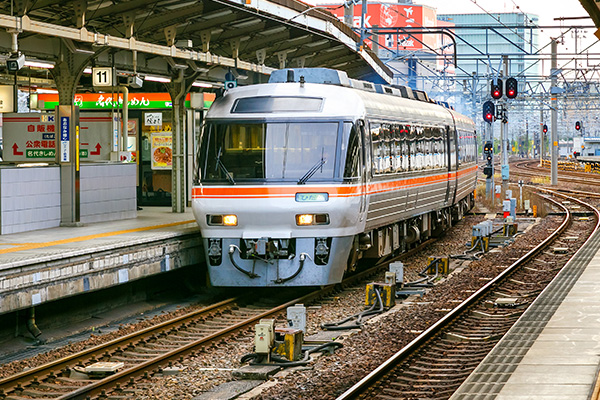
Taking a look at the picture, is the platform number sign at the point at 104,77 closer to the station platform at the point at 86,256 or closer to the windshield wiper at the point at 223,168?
the station platform at the point at 86,256

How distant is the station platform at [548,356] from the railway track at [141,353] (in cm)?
341

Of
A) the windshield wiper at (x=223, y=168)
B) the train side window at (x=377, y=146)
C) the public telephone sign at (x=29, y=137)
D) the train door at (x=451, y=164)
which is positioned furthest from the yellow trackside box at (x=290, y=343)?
the train door at (x=451, y=164)

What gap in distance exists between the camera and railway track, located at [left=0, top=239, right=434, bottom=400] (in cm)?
942

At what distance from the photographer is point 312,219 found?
1417 centimetres

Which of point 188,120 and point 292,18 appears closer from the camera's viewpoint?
point 292,18

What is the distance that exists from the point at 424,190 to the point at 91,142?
23.4ft

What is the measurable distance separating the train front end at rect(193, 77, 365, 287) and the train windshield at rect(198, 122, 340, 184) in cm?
1

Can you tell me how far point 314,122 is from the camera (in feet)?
47.9

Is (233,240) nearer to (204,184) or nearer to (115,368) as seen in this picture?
(204,184)

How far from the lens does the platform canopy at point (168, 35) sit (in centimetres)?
1455

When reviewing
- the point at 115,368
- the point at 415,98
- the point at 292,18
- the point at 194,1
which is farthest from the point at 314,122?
→ the point at 415,98

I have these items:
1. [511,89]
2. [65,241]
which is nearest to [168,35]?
[65,241]

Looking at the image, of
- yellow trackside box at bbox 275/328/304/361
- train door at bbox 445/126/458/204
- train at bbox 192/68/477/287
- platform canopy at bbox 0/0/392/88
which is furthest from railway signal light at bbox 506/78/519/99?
yellow trackside box at bbox 275/328/304/361

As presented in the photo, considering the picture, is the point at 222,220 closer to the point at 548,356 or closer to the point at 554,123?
the point at 548,356
